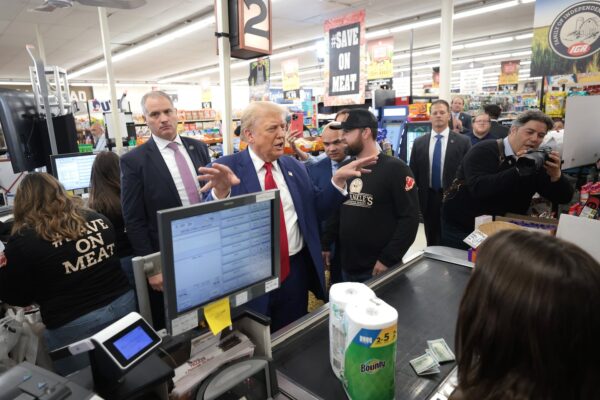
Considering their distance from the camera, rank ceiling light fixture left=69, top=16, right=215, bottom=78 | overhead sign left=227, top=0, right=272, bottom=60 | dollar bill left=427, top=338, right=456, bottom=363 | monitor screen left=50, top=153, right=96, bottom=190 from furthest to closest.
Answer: ceiling light fixture left=69, top=16, right=215, bottom=78 → monitor screen left=50, top=153, right=96, bottom=190 → overhead sign left=227, top=0, right=272, bottom=60 → dollar bill left=427, top=338, right=456, bottom=363

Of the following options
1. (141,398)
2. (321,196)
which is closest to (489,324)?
Answer: (141,398)

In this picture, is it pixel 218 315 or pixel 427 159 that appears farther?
pixel 427 159

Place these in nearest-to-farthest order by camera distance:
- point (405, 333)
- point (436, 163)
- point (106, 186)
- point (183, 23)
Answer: point (405, 333)
point (106, 186)
point (436, 163)
point (183, 23)

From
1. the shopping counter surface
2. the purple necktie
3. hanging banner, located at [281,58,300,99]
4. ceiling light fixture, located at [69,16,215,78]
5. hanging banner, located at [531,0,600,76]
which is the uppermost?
ceiling light fixture, located at [69,16,215,78]

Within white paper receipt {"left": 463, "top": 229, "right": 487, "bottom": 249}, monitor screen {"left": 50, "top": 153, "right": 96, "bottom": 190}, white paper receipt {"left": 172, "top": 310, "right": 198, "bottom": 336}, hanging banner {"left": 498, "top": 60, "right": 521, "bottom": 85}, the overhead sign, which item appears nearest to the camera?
white paper receipt {"left": 172, "top": 310, "right": 198, "bottom": 336}

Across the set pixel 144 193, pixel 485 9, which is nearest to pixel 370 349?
pixel 144 193

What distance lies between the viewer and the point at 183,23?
886 cm

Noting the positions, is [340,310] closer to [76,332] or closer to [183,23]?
[76,332]

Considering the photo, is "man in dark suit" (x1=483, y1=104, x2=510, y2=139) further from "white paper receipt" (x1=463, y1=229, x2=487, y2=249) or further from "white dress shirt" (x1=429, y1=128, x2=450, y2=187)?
"white paper receipt" (x1=463, y1=229, x2=487, y2=249)

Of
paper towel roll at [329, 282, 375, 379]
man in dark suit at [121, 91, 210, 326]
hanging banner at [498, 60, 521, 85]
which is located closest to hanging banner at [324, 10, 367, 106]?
man in dark suit at [121, 91, 210, 326]

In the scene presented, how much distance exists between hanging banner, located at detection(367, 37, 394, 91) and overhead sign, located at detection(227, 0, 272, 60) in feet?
22.5

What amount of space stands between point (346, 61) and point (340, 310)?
232 inches

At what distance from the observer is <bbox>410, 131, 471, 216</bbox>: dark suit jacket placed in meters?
4.19

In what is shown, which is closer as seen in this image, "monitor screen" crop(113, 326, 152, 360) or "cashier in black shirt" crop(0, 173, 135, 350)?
"monitor screen" crop(113, 326, 152, 360)
